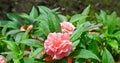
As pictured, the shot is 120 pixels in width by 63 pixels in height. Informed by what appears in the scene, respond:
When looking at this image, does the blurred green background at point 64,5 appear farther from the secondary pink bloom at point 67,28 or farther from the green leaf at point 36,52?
the green leaf at point 36,52

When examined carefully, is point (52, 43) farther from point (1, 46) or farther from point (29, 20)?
point (29, 20)

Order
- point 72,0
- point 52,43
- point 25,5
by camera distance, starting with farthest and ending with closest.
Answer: point 72,0
point 25,5
point 52,43

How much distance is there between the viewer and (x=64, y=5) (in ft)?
20.5

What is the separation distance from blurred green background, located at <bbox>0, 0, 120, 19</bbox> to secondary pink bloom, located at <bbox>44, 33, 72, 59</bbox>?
3.34m

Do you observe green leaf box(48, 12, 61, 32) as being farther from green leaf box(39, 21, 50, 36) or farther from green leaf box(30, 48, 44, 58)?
green leaf box(30, 48, 44, 58)

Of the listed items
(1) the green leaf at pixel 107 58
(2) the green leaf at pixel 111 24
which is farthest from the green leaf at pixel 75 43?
(2) the green leaf at pixel 111 24

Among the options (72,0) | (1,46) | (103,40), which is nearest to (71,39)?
(103,40)

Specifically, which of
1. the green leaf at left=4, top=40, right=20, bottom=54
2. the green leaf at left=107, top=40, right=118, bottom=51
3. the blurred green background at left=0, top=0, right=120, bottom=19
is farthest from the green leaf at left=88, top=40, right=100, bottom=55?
the blurred green background at left=0, top=0, right=120, bottom=19

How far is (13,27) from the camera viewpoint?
2.87 m

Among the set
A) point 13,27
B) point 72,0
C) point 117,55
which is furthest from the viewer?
point 72,0

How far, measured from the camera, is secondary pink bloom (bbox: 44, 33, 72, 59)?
2154 millimetres

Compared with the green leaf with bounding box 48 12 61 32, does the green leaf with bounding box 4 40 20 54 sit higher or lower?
lower

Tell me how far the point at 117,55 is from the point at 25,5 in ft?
11.2

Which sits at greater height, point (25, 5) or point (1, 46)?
point (25, 5)
